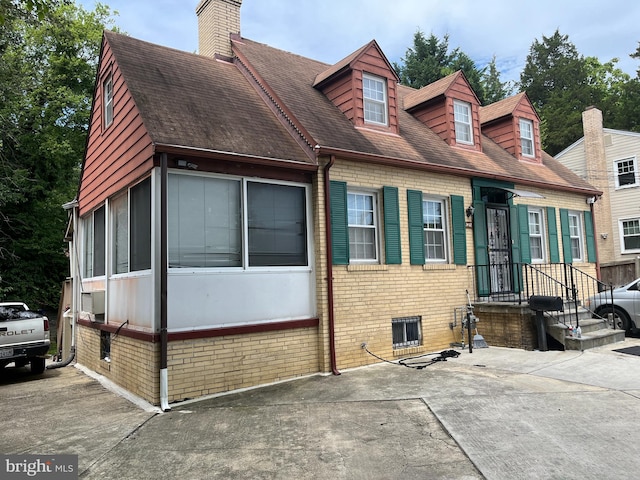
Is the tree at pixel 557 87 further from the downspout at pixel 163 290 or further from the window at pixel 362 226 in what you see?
the downspout at pixel 163 290

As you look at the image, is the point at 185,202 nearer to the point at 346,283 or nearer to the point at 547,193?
the point at 346,283

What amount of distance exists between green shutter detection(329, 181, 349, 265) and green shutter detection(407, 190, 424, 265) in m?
1.62

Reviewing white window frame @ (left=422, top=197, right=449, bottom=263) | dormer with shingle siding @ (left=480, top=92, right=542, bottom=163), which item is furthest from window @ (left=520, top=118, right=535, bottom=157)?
white window frame @ (left=422, top=197, right=449, bottom=263)

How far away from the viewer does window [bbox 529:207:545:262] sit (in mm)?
11966

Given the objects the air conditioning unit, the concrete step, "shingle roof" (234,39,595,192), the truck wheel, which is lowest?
the truck wheel

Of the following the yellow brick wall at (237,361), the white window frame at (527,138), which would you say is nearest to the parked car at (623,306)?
the white window frame at (527,138)

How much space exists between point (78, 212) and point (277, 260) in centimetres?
686

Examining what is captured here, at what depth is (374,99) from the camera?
10.2m

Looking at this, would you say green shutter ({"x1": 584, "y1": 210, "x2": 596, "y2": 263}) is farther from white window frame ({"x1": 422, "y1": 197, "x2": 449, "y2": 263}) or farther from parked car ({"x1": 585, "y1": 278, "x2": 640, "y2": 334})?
white window frame ({"x1": 422, "y1": 197, "x2": 449, "y2": 263})

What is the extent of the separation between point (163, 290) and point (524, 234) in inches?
346

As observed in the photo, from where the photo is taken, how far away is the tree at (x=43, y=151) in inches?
736

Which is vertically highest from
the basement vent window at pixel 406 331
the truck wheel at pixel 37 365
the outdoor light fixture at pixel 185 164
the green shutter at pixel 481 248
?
the outdoor light fixture at pixel 185 164

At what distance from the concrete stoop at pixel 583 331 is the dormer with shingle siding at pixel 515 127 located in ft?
16.8

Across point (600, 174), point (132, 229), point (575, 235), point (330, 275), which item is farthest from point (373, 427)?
point (600, 174)
